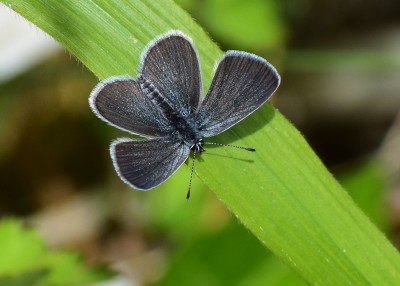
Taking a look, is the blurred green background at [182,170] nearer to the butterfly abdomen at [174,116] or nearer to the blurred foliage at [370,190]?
the blurred foliage at [370,190]

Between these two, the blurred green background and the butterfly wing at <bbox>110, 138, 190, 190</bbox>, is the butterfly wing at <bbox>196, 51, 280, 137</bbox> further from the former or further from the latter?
the blurred green background

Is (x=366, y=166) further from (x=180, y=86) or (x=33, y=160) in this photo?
(x=33, y=160)

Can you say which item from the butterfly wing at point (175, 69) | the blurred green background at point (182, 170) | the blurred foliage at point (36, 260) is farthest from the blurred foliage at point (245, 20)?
the blurred foliage at point (36, 260)

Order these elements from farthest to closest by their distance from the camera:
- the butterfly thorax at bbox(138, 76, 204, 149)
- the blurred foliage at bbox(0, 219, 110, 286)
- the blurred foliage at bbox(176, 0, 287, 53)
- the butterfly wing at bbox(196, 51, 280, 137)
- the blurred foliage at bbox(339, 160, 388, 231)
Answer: the blurred foliage at bbox(176, 0, 287, 53)
the blurred foliage at bbox(339, 160, 388, 231)
the blurred foliage at bbox(0, 219, 110, 286)
the butterfly thorax at bbox(138, 76, 204, 149)
the butterfly wing at bbox(196, 51, 280, 137)

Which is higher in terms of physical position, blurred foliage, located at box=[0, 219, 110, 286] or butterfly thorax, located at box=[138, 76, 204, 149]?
butterfly thorax, located at box=[138, 76, 204, 149]

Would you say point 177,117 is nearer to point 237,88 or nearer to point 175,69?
point 175,69

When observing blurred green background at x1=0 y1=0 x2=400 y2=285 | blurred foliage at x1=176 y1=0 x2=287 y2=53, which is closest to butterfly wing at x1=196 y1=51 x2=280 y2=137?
blurred green background at x1=0 y1=0 x2=400 y2=285

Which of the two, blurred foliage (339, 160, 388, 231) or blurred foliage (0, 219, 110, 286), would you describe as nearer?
blurred foliage (0, 219, 110, 286)
